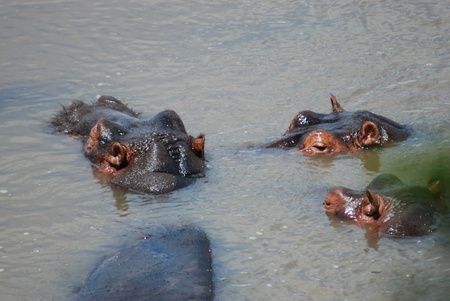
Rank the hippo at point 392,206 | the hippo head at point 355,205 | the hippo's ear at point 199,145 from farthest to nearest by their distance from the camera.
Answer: the hippo's ear at point 199,145 < the hippo head at point 355,205 < the hippo at point 392,206

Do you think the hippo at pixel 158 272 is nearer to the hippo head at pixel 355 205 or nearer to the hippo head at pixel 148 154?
the hippo head at pixel 355 205

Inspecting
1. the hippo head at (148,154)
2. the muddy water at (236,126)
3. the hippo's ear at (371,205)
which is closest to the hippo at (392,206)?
the hippo's ear at (371,205)

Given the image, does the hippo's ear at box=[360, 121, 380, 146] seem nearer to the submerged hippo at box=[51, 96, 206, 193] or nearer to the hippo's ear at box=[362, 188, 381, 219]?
the submerged hippo at box=[51, 96, 206, 193]

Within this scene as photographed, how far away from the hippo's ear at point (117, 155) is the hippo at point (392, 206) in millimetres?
1958

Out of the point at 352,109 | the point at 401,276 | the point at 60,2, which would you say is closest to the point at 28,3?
the point at 60,2

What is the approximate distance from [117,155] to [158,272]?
8.37 feet

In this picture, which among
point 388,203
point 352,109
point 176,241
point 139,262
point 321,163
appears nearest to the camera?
point 139,262

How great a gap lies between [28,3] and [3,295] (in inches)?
391

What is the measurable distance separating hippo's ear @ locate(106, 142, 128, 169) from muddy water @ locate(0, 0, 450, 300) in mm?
264

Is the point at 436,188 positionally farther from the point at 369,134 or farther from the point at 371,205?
the point at 369,134

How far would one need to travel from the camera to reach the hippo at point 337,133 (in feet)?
26.7

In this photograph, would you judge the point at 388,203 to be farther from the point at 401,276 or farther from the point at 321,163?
the point at 321,163

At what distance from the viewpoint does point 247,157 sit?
26.7 feet

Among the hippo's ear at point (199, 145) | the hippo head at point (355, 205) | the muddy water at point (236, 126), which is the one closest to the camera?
the muddy water at point (236, 126)
